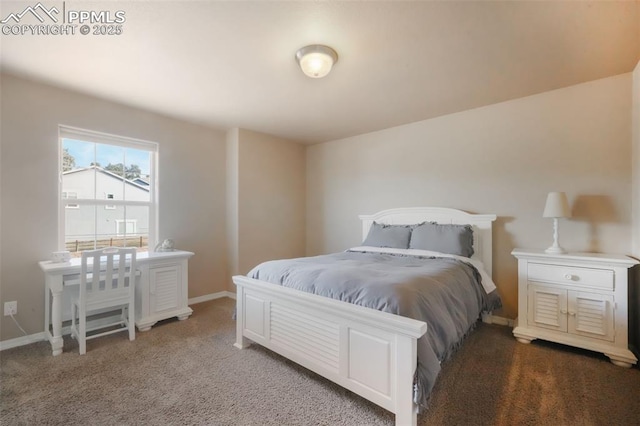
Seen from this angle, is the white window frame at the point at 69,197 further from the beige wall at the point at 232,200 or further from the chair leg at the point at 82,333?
the beige wall at the point at 232,200

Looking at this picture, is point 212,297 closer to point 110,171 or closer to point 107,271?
point 107,271

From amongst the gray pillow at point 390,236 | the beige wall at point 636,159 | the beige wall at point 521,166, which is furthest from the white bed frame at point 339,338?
the beige wall at point 636,159

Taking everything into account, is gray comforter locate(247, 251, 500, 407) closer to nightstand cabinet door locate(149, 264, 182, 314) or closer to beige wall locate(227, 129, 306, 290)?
nightstand cabinet door locate(149, 264, 182, 314)

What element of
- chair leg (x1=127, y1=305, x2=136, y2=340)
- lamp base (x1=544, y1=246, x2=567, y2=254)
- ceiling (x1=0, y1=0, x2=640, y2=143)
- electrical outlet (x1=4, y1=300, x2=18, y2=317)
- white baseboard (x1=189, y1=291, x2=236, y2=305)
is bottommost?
white baseboard (x1=189, y1=291, x2=236, y2=305)

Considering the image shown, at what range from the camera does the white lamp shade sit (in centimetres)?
242

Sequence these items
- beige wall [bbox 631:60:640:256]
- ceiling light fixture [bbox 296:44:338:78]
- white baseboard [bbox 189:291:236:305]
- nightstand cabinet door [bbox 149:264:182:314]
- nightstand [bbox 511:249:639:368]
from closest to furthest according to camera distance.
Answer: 1. ceiling light fixture [bbox 296:44:338:78]
2. nightstand [bbox 511:249:639:368]
3. beige wall [bbox 631:60:640:256]
4. nightstand cabinet door [bbox 149:264:182:314]
5. white baseboard [bbox 189:291:236:305]

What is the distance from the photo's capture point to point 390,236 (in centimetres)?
324

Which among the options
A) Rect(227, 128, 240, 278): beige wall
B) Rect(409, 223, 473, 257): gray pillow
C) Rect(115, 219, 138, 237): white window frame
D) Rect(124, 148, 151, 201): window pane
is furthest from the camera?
Rect(227, 128, 240, 278): beige wall

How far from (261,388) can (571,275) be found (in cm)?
254

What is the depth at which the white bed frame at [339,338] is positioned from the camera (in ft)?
4.75

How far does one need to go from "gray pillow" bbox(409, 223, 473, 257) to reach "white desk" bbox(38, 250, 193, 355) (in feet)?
8.36

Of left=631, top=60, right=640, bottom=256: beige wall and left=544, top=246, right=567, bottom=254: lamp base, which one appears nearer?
left=631, top=60, right=640, bottom=256: beige wall

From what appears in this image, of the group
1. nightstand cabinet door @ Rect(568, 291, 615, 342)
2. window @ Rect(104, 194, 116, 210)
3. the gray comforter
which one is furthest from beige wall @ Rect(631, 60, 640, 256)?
window @ Rect(104, 194, 116, 210)

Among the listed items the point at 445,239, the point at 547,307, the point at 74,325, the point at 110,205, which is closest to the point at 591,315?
the point at 547,307
